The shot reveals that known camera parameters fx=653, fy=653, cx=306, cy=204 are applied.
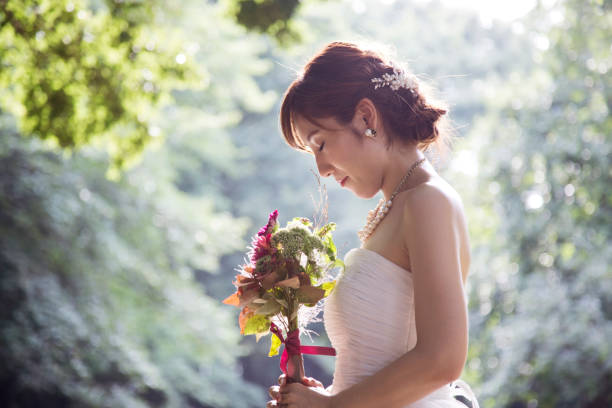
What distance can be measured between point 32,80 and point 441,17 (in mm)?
17795

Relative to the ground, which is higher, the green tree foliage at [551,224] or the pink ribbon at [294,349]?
the green tree foliage at [551,224]

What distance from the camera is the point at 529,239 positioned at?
8.80 meters

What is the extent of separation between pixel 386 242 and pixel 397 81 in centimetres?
52

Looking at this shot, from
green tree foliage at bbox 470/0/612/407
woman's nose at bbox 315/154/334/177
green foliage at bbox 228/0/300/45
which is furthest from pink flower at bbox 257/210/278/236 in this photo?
green tree foliage at bbox 470/0/612/407

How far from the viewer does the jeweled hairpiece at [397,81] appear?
204 centimetres

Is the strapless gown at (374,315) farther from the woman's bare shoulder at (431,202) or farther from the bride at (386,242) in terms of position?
the woman's bare shoulder at (431,202)

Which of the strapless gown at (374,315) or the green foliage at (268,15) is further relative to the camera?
the green foliage at (268,15)

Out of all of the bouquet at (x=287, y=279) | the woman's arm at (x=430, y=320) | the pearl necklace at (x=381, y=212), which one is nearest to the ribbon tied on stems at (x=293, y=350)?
the bouquet at (x=287, y=279)

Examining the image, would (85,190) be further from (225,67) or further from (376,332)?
(376,332)

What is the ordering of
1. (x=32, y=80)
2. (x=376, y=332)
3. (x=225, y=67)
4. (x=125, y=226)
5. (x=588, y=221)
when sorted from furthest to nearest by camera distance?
(x=225, y=67), (x=125, y=226), (x=588, y=221), (x=32, y=80), (x=376, y=332)

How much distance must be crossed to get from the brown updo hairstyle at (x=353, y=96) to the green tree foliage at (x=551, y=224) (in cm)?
545

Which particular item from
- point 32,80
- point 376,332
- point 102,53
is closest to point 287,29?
point 102,53

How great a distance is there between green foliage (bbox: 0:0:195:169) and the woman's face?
4.17 metres

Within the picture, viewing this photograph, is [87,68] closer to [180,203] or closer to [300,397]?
[300,397]
